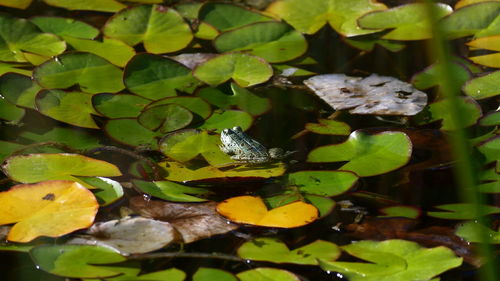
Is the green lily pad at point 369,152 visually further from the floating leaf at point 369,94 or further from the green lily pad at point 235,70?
the green lily pad at point 235,70

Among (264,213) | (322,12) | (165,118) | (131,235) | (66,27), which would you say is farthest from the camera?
(322,12)

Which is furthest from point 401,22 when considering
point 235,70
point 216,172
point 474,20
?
point 216,172

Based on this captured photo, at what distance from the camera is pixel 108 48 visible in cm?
231

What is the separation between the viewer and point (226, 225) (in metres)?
1.47

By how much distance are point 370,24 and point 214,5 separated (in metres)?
0.66

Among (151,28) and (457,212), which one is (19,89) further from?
(457,212)

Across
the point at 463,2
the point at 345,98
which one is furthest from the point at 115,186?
the point at 463,2

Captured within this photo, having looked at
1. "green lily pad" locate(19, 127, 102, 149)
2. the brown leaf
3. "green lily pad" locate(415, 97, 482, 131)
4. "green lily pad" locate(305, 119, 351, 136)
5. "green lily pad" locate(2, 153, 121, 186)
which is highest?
"green lily pad" locate(415, 97, 482, 131)

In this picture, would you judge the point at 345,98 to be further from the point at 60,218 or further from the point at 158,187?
the point at 60,218

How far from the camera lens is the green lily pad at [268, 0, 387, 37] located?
8.43 feet

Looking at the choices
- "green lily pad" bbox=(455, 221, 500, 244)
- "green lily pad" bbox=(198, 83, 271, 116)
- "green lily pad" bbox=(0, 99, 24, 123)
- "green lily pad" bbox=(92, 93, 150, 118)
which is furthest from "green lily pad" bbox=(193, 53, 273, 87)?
"green lily pad" bbox=(455, 221, 500, 244)

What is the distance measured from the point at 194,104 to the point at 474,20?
127cm

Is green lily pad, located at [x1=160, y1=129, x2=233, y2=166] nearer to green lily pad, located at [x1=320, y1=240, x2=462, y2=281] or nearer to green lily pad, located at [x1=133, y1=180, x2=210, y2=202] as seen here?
green lily pad, located at [x1=133, y1=180, x2=210, y2=202]

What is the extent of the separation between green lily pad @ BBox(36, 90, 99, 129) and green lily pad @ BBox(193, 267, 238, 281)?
0.75 m
